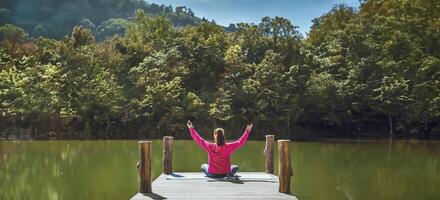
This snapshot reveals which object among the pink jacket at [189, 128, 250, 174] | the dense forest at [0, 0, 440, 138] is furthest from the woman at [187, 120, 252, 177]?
the dense forest at [0, 0, 440, 138]

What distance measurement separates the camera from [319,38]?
152 feet

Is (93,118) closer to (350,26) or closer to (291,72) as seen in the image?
(291,72)

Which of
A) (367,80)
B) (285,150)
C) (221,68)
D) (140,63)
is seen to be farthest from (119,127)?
(285,150)

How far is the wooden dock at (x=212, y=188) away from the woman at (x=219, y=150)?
250 millimetres

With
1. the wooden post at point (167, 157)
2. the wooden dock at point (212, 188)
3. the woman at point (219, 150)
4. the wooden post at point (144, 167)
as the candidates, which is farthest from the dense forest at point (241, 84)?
the wooden post at point (144, 167)

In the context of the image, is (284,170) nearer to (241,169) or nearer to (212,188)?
(212,188)

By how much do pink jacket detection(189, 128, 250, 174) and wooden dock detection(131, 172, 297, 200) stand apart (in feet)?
0.93

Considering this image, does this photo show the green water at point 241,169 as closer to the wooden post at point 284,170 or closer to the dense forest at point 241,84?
the wooden post at point 284,170

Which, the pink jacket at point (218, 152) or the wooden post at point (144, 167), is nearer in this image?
the wooden post at point (144, 167)

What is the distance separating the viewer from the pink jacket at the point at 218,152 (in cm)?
1114

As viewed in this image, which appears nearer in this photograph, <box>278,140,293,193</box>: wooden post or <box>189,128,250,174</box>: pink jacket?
<box>278,140,293,193</box>: wooden post

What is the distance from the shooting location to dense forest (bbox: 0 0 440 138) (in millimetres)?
37250

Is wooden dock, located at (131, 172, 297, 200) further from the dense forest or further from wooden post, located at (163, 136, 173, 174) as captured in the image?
the dense forest

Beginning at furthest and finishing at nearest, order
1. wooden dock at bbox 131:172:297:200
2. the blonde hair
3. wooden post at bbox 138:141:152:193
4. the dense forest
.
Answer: the dense forest < the blonde hair < wooden post at bbox 138:141:152:193 < wooden dock at bbox 131:172:297:200
